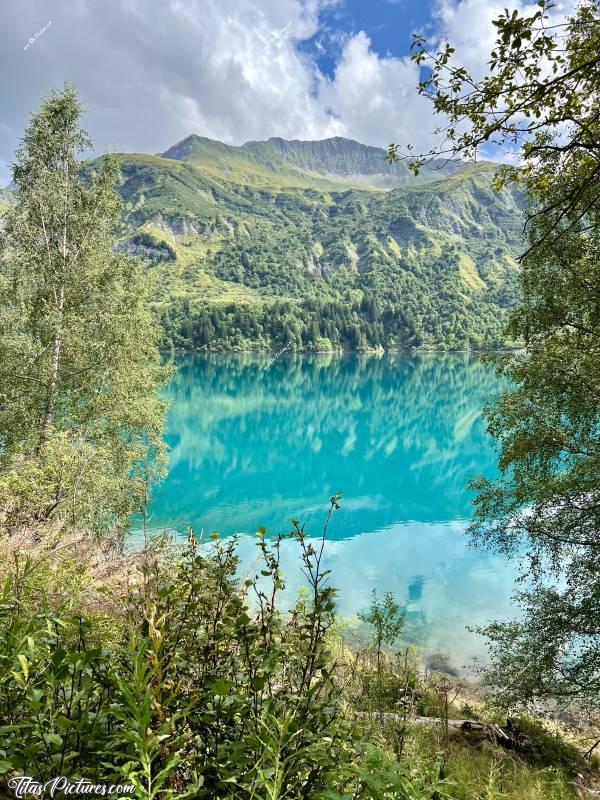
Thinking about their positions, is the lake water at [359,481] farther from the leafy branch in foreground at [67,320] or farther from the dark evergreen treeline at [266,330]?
the dark evergreen treeline at [266,330]

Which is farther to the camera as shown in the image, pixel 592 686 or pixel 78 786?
pixel 592 686

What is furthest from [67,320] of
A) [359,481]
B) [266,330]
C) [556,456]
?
[266,330]

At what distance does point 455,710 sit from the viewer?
12.2 meters

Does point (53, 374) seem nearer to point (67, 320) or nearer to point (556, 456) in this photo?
point (67, 320)

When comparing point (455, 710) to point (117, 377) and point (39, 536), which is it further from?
point (117, 377)

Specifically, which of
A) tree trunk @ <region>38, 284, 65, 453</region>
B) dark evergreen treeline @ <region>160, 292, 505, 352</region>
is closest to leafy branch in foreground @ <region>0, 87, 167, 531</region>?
tree trunk @ <region>38, 284, 65, 453</region>

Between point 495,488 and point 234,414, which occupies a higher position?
point 495,488

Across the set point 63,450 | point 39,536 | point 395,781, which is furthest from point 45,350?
point 395,781

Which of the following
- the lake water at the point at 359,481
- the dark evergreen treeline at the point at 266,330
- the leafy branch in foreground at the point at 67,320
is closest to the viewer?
the leafy branch in foreground at the point at 67,320

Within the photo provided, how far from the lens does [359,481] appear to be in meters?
46.8

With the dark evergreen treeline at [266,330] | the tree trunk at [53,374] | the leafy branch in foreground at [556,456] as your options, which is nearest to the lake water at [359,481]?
the leafy branch in foreground at [556,456]

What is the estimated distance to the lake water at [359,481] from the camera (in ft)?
75.8

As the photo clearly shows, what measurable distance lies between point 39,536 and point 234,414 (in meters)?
68.8

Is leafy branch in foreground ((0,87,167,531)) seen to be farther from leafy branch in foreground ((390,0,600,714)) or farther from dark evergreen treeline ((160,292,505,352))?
dark evergreen treeline ((160,292,505,352))
